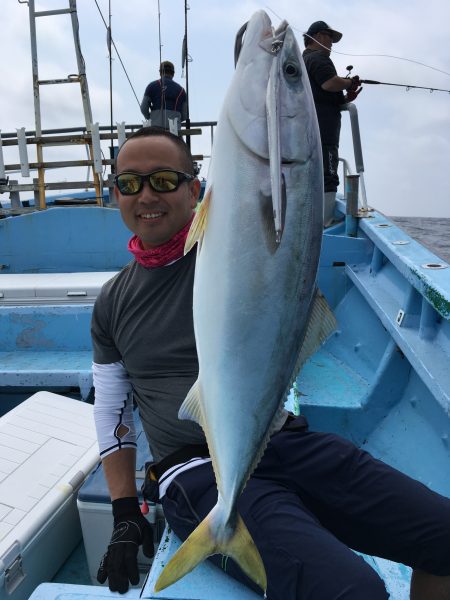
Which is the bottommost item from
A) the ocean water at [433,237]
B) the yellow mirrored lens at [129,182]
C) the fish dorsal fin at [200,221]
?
the ocean water at [433,237]

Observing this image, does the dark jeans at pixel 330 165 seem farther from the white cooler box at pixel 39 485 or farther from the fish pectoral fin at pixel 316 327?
the fish pectoral fin at pixel 316 327

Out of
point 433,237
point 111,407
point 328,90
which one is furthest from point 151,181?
point 433,237

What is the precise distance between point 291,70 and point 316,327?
686mm

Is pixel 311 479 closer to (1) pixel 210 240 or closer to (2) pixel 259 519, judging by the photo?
(2) pixel 259 519

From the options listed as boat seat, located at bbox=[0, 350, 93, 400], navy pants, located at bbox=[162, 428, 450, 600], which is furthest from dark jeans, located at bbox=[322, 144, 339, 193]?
navy pants, located at bbox=[162, 428, 450, 600]

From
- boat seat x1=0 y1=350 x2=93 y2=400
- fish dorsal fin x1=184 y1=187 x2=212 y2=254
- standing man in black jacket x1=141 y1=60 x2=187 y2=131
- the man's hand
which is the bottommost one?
boat seat x1=0 y1=350 x2=93 y2=400

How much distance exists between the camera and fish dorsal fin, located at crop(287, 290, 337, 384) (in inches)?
53.7

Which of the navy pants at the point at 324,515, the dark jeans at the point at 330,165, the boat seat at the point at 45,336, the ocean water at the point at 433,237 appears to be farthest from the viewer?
the dark jeans at the point at 330,165

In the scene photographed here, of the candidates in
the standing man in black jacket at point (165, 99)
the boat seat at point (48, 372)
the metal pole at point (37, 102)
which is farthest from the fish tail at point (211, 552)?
the standing man in black jacket at point (165, 99)

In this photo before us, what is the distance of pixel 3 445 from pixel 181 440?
1.27 m

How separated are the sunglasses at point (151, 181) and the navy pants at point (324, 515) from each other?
3.19 feet

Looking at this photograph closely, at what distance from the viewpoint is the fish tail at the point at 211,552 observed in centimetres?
135

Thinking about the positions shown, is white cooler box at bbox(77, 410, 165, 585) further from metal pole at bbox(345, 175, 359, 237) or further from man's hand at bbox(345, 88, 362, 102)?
man's hand at bbox(345, 88, 362, 102)

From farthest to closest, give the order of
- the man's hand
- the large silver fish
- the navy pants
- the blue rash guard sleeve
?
1. the man's hand
2. the blue rash guard sleeve
3. the navy pants
4. the large silver fish
